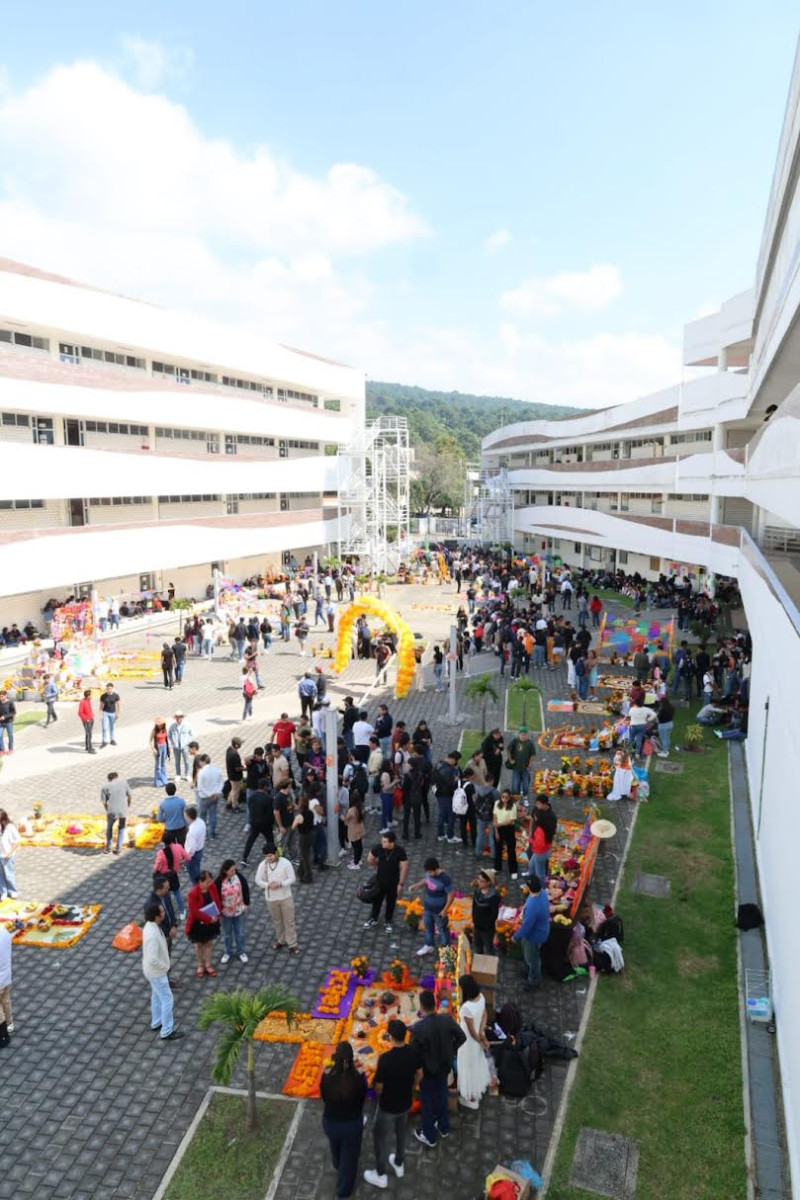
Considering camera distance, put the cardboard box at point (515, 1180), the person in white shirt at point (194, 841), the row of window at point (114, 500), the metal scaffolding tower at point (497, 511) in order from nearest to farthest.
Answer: the cardboard box at point (515, 1180) → the person in white shirt at point (194, 841) → the row of window at point (114, 500) → the metal scaffolding tower at point (497, 511)

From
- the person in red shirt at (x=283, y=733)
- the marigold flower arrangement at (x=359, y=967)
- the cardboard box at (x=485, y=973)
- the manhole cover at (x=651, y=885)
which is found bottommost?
the manhole cover at (x=651, y=885)

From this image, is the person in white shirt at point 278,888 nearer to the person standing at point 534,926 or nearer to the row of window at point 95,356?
the person standing at point 534,926

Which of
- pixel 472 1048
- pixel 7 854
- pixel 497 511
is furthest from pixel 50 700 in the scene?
pixel 497 511

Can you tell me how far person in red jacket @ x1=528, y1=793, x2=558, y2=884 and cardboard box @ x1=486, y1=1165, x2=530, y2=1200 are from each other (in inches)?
160

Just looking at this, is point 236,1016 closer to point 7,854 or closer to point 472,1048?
point 472,1048

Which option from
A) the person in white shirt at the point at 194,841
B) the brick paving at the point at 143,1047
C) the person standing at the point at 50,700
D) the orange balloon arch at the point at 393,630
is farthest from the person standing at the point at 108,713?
the orange balloon arch at the point at 393,630

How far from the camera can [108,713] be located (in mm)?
16781

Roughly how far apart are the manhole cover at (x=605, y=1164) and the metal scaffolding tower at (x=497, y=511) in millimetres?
56819

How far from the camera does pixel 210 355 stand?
37656 mm

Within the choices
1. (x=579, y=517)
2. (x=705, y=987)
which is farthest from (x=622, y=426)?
(x=705, y=987)

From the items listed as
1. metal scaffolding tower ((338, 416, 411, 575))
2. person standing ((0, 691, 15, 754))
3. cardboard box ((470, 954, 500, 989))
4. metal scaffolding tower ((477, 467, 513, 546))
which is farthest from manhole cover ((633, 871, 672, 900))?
metal scaffolding tower ((477, 467, 513, 546))

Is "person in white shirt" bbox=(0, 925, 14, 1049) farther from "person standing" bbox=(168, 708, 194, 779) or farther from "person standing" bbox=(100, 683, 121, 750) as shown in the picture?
"person standing" bbox=(100, 683, 121, 750)

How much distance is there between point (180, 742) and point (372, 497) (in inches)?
1355

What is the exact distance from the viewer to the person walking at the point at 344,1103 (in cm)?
594
